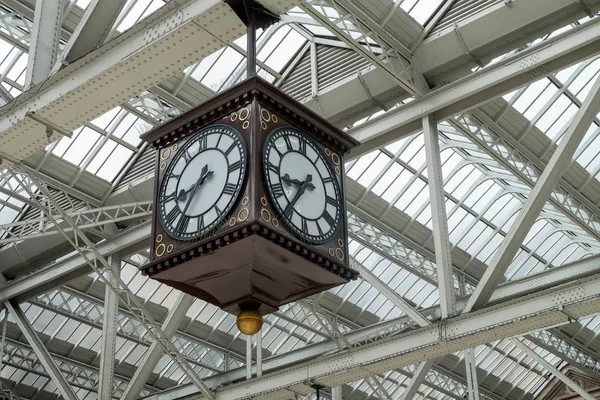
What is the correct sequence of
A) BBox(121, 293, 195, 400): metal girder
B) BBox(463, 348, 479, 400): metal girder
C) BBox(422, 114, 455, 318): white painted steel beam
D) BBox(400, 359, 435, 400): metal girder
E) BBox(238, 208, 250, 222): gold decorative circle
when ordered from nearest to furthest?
BBox(238, 208, 250, 222): gold decorative circle, BBox(422, 114, 455, 318): white painted steel beam, BBox(121, 293, 195, 400): metal girder, BBox(400, 359, 435, 400): metal girder, BBox(463, 348, 479, 400): metal girder

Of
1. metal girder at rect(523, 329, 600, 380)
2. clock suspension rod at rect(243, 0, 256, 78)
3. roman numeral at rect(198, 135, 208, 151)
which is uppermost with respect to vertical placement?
metal girder at rect(523, 329, 600, 380)

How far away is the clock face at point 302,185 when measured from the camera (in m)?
7.17

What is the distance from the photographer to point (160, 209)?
25.4 feet

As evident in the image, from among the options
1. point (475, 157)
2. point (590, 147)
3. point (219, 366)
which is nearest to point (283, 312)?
point (219, 366)

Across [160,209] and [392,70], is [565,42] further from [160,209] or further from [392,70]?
[160,209]

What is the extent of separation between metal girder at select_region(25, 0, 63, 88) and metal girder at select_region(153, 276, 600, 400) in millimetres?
7186

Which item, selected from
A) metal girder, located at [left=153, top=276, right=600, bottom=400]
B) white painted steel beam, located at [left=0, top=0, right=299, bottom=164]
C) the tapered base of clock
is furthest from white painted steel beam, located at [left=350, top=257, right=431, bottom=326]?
the tapered base of clock

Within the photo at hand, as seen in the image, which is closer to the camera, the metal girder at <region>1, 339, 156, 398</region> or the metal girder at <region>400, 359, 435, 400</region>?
the metal girder at <region>400, 359, 435, 400</region>

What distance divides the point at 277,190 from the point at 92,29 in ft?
12.7

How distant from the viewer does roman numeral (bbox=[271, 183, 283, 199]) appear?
7.10 m

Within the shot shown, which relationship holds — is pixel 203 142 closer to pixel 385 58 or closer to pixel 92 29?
pixel 92 29

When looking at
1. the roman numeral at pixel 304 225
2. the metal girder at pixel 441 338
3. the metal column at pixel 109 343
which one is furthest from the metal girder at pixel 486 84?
the roman numeral at pixel 304 225

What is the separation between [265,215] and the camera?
693 cm

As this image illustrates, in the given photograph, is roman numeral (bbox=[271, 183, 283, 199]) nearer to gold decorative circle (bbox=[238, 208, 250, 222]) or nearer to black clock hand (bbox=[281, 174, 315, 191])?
black clock hand (bbox=[281, 174, 315, 191])
